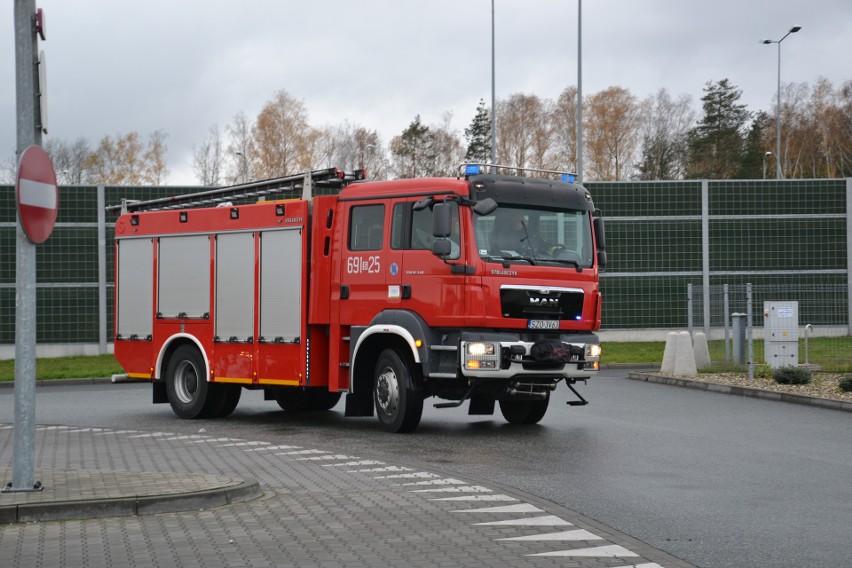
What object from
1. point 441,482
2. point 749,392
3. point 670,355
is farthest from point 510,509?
point 670,355

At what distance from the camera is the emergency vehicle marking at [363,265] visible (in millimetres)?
15312

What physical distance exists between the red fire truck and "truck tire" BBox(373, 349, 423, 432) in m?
0.02

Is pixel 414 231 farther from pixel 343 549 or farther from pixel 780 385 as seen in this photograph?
pixel 780 385

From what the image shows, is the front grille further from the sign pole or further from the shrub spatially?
the shrub

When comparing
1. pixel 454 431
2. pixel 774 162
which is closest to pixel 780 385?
pixel 454 431

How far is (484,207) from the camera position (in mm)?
14531

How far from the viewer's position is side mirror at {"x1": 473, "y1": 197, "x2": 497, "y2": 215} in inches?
572

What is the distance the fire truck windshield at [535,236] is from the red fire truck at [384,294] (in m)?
0.02

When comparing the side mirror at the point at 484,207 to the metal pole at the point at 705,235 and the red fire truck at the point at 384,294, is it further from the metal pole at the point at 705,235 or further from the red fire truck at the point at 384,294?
the metal pole at the point at 705,235

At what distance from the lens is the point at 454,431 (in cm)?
1575

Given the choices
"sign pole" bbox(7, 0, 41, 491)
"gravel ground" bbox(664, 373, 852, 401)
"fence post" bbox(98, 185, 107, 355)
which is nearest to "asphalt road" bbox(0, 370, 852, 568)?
"gravel ground" bbox(664, 373, 852, 401)

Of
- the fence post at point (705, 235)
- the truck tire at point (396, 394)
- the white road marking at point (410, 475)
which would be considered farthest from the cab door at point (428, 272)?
the fence post at point (705, 235)

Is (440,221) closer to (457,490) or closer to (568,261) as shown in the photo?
(568,261)

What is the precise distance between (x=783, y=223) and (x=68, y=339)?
21934 millimetres
